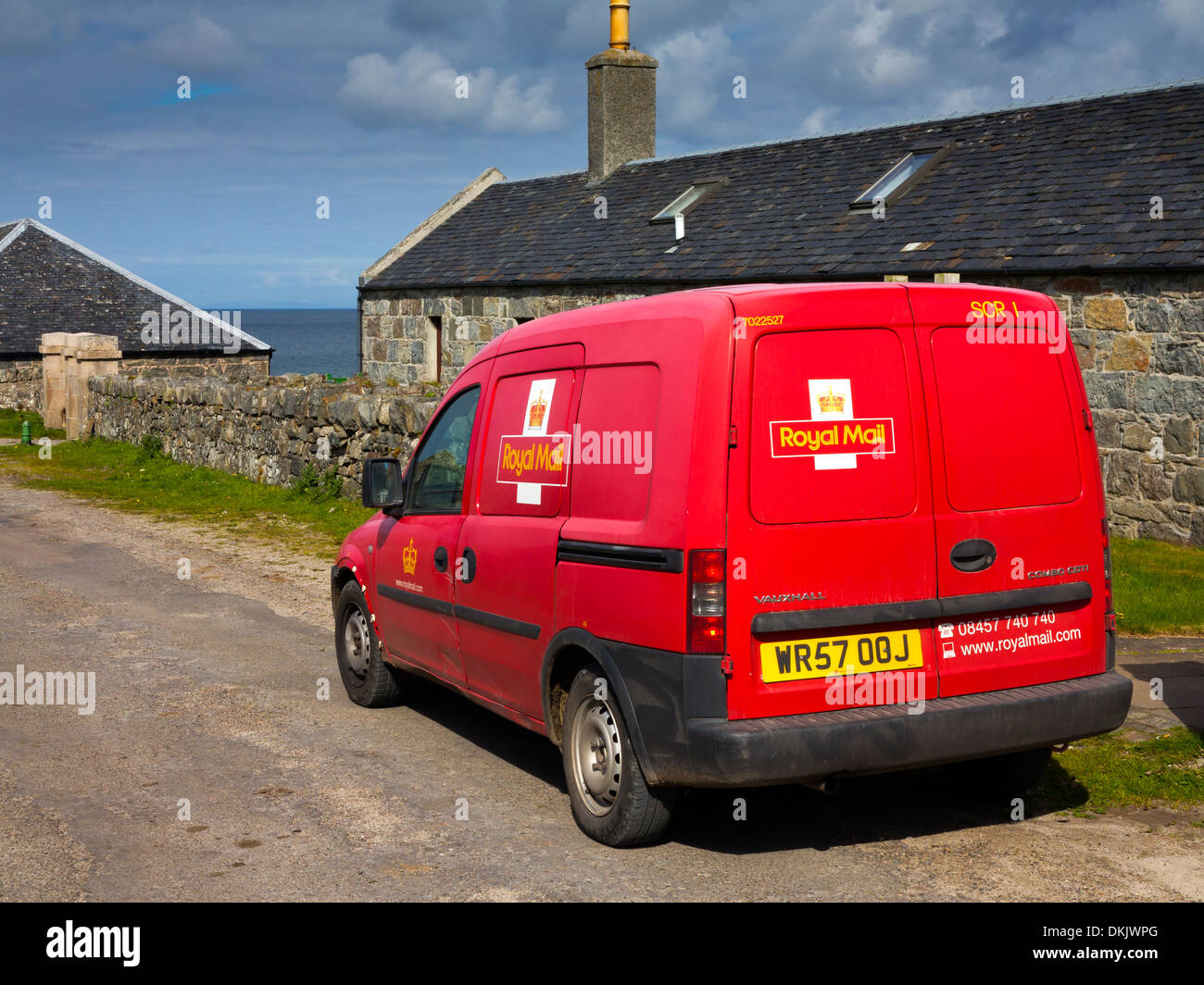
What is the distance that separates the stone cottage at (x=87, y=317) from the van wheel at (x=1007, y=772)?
29.8m

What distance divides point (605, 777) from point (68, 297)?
36044 millimetres

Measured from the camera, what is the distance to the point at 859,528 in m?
4.90

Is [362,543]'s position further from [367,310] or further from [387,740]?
[367,310]

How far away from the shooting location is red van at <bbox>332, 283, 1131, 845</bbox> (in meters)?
4.74

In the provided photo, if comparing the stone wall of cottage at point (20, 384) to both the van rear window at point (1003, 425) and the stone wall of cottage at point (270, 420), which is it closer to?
the stone wall of cottage at point (270, 420)

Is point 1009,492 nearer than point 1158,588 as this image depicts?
Yes

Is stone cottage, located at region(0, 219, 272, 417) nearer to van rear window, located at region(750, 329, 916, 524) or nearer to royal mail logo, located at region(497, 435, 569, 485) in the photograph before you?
royal mail logo, located at region(497, 435, 569, 485)

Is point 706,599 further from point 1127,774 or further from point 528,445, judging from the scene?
point 1127,774

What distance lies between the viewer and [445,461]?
6.70 meters

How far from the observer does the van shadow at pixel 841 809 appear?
5.34 meters

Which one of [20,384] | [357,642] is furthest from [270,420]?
[20,384]

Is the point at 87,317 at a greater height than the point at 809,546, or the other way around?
the point at 87,317
